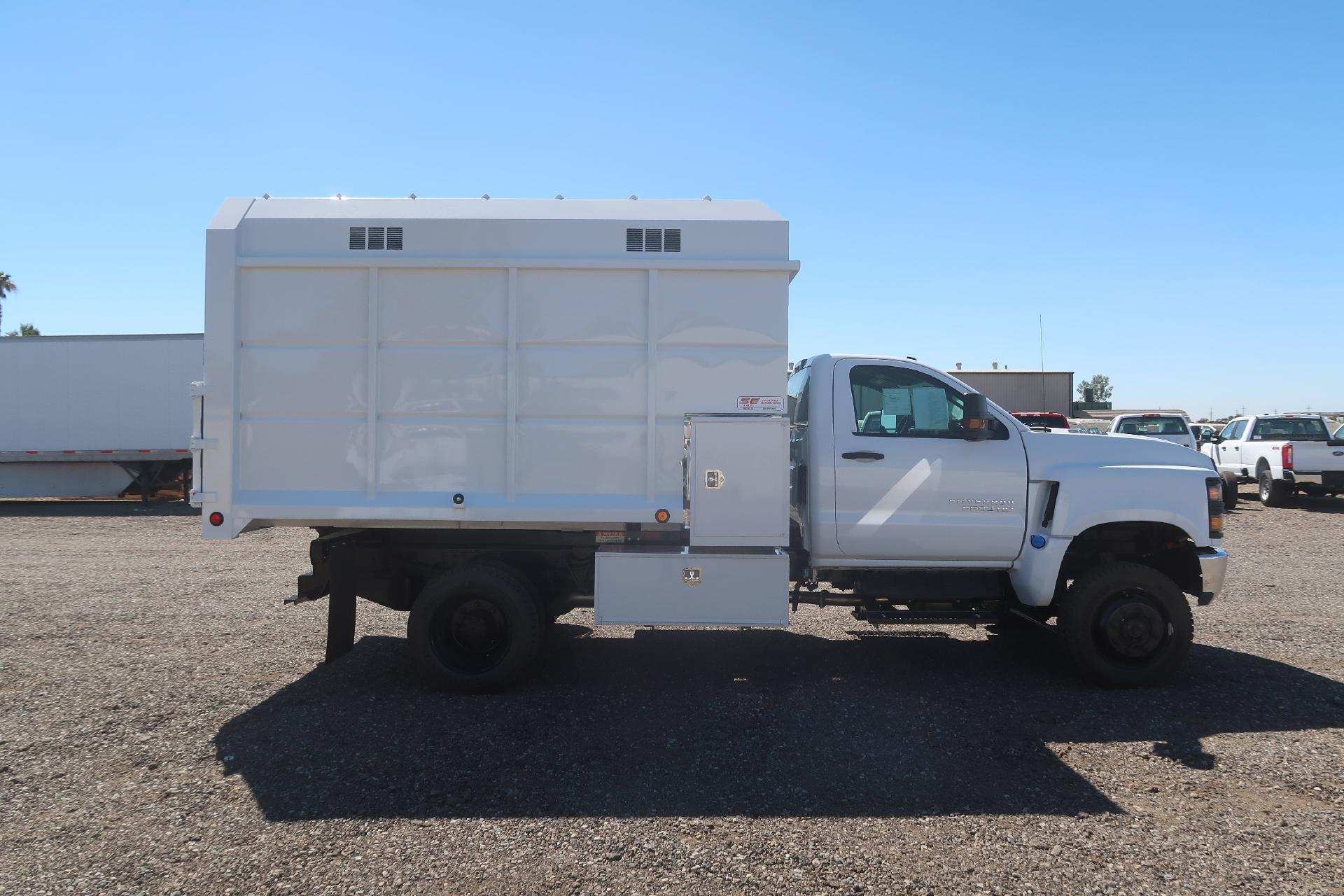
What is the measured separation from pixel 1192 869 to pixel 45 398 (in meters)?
22.2

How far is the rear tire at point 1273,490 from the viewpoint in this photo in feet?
57.7

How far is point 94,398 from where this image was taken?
59.3 feet

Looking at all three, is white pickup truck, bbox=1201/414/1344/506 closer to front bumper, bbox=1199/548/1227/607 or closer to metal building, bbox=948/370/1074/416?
front bumper, bbox=1199/548/1227/607

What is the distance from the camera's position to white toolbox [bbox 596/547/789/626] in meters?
5.37

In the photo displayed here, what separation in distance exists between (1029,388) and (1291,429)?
57.5 feet

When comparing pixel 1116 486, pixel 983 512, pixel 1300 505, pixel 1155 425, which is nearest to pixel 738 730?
pixel 983 512

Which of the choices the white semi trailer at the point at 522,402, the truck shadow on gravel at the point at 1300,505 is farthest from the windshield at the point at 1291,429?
the white semi trailer at the point at 522,402

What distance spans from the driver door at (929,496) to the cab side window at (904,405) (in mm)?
27

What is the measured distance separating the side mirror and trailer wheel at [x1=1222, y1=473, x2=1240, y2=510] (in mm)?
15070

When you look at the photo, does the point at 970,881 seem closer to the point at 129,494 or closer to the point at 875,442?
the point at 875,442

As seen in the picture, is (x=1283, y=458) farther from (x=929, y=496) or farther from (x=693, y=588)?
(x=693, y=588)

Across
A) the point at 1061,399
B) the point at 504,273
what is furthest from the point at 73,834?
the point at 1061,399

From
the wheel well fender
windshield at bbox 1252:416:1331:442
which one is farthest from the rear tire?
the wheel well fender

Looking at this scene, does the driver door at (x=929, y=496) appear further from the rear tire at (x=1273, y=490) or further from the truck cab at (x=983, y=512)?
the rear tire at (x=1273, y=490)
